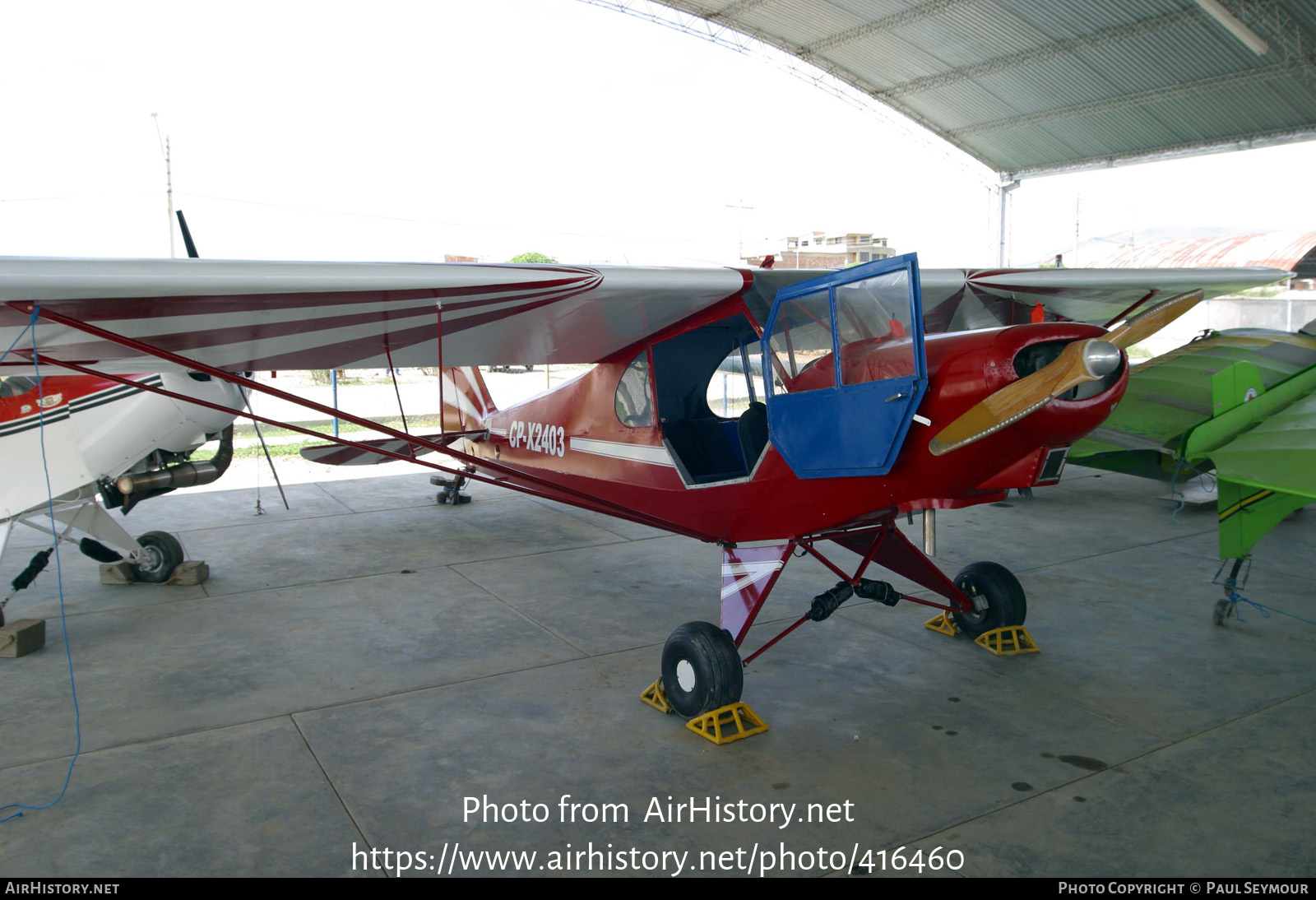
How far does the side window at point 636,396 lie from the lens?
5.71 metres

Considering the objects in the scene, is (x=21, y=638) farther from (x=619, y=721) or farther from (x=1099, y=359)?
(x=1099, y=359)

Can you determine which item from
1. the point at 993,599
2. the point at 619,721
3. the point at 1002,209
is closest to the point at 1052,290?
the point at 993,599

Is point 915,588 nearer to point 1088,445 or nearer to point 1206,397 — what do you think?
point 1088,445

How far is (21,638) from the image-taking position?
213 inches

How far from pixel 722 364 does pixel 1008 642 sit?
8.88 ft

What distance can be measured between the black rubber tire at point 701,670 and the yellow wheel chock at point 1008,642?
2001 mm

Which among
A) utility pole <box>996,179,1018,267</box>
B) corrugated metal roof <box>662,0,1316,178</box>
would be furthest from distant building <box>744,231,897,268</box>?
corrugated metal roof <box>662,0,1316,178</box>

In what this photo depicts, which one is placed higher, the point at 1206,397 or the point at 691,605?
the point at 1206,397

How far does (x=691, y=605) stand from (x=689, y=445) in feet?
4.64

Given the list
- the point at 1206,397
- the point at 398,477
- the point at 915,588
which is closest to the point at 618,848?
the point at 915,588

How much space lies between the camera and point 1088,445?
6.35 metres

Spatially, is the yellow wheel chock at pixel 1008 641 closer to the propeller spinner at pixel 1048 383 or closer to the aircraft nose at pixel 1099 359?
the propeller spinner at pixel 1048 383

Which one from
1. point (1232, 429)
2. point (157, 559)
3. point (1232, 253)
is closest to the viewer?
point (1232, 429)
